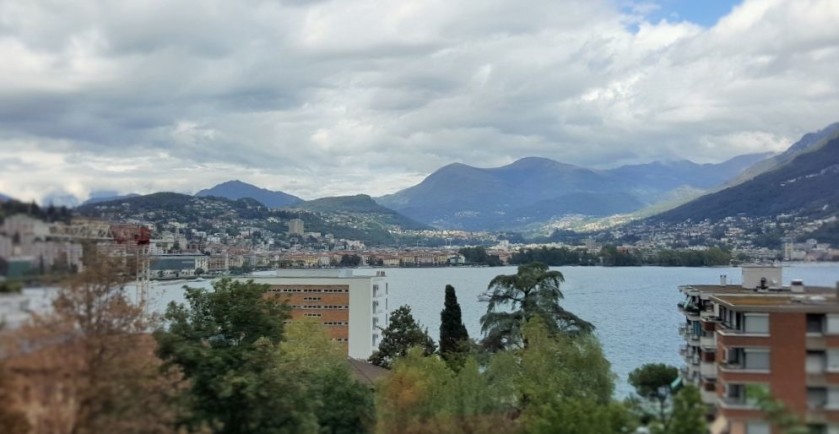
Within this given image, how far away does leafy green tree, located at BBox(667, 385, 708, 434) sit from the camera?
56.1ft

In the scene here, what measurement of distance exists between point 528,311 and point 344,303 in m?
34.9

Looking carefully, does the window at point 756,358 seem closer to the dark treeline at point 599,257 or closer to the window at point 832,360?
the window at point 832,360

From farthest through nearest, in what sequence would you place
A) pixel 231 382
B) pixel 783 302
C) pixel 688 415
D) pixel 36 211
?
pixel 783 302, pixel 231 382, pixel 688 415, pixel 36 211

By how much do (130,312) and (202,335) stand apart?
9.51 meters

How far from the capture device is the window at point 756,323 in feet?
85.6

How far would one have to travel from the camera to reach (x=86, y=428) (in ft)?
45.0

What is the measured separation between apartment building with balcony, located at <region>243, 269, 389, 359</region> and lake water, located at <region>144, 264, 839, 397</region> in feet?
29.0

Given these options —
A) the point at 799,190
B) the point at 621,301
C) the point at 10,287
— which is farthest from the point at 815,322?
the point at 621,301

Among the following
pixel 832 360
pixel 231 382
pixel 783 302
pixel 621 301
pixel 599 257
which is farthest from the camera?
pixel 599 257

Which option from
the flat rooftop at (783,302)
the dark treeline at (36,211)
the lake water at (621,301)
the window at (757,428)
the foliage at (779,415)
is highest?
the dark treeline at (36,211)

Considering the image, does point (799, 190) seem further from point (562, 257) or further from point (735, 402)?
point (562, 257)

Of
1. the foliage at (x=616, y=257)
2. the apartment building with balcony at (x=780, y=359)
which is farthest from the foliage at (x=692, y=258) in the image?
the apartment building with balcony at (x=780, y=359)

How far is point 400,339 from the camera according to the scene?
57.1 metres

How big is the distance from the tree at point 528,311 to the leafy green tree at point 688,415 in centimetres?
2792
